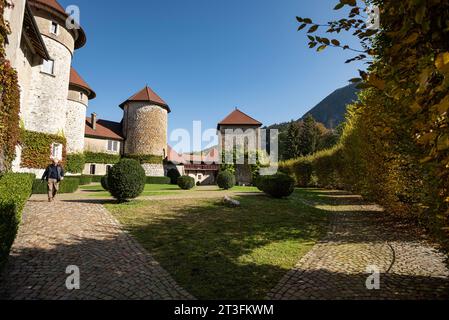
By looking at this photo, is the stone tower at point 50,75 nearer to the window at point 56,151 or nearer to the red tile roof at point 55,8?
the red tile roof at point 55,8

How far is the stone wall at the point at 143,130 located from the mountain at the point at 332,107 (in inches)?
5552

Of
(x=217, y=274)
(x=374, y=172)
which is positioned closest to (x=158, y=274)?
Answer: (x=217, y=274)

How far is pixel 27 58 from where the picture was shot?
16312mm

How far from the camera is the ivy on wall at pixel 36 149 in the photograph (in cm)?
1809

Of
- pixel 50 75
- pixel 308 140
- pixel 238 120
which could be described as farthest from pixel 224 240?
pixel 308 140

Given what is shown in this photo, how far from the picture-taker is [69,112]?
26.1 m

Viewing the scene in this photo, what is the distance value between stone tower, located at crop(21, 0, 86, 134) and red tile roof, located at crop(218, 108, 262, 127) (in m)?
21.7

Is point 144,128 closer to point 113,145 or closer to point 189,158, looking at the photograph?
point 113,145

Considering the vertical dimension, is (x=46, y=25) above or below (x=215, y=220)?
above

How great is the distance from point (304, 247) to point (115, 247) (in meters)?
4.67

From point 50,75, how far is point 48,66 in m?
0.77

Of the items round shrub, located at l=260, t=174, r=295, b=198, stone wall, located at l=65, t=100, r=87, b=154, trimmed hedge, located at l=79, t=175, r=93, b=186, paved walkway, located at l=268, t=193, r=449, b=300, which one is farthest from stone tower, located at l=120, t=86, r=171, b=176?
paved walkway, located at l=268, t=193, r=449, b=300

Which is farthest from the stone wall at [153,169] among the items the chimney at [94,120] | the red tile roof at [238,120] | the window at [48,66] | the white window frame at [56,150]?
the window at [48,66]
